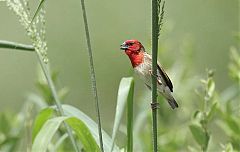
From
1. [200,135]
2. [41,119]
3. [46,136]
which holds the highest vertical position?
[46,136]

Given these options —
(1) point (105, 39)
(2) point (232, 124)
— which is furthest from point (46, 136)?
(1) point (105, 39)

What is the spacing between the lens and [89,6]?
1038 cm

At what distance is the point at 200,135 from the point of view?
3.20m

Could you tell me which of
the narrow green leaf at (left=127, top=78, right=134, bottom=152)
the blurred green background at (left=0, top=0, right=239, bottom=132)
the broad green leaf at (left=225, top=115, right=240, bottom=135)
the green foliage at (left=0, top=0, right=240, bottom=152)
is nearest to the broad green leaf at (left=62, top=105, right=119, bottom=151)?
the green foliage at (left=0, top=0, right=240, bottom=152)

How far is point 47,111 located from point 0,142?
0.64 metres

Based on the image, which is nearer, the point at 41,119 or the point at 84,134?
the point at 84,134

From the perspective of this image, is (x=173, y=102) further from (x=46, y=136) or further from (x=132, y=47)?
(x=46, y=136)

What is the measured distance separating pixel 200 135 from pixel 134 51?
39 cm

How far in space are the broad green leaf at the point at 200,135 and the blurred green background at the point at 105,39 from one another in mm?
4392

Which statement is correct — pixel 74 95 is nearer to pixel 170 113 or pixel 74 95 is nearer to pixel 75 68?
pixel 75 68

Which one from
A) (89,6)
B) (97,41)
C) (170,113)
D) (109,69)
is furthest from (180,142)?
(89,6)

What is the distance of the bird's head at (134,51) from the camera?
3076 millimetres

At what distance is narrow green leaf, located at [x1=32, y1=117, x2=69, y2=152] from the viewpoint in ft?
9.09

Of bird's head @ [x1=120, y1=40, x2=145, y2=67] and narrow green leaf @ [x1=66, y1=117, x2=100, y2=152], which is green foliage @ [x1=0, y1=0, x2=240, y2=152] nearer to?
narrow green leaf @ [x1=66, y1=117, x2=100, y2=152]
